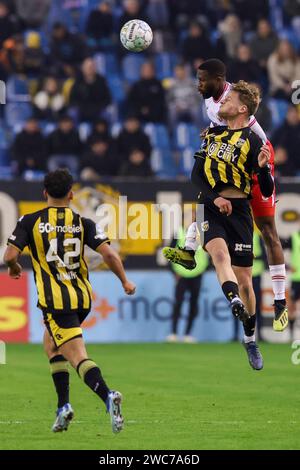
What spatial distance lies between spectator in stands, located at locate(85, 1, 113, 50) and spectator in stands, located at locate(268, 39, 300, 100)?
328cm

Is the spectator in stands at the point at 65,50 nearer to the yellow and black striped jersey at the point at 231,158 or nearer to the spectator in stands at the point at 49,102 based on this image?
the spectator in stands at the point at 49,102

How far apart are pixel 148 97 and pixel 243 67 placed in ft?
6.66

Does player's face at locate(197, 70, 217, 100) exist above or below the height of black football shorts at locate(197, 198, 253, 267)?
above

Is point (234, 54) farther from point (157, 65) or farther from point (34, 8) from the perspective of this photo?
point (34, 8)

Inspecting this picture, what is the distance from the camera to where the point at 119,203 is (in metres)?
19.7

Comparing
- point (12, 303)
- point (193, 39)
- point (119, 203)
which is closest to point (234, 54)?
point (193, 39)

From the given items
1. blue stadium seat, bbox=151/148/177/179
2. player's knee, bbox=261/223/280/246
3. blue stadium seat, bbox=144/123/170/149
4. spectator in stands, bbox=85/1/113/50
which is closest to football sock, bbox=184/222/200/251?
player's knee, bbox=261/223/280/246

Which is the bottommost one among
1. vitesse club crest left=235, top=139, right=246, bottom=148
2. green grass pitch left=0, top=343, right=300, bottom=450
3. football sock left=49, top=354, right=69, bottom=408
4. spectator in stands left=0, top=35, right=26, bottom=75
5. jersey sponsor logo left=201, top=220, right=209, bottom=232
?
green grass pitch left=0, top=343, right=300, bottom=450

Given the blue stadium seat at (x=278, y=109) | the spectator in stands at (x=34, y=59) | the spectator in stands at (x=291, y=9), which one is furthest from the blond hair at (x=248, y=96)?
the spectator in stands at (x=291, y=9)

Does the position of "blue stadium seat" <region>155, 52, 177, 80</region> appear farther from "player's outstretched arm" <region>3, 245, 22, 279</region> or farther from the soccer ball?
"player's outstretched arm" <region>3, 245, 22, 279</region>

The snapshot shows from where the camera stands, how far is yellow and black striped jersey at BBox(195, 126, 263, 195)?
37.7 feet

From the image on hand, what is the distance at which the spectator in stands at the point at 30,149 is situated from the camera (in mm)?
20766

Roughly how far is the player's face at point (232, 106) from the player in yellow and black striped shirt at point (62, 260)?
7.58 feet

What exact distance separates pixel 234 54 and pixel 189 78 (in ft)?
4.89
